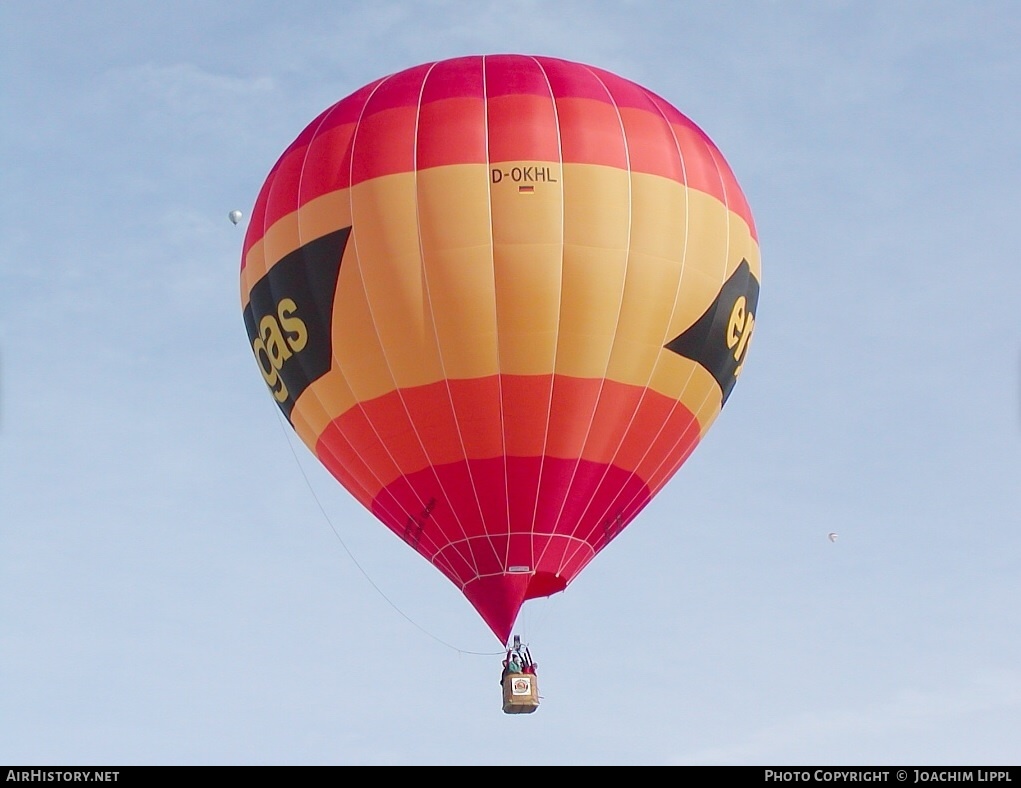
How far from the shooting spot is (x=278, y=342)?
21.1 meters

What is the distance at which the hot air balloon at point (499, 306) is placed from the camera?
19.9 metres

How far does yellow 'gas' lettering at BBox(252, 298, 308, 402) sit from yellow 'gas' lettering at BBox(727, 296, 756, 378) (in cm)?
479

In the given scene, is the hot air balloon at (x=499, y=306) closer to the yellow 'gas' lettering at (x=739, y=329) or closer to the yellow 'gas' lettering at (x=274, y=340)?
the yellow 'gas' lettering at (x=274, y=340)

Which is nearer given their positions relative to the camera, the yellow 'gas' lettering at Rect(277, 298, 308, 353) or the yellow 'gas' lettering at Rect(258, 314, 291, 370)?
Answer: the yellow 'gas' lettering at Rect(277, 298, 308, 353)

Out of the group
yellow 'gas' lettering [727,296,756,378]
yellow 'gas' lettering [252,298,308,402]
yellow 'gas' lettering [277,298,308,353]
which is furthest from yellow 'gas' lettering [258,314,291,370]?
yellow 'gas' lettering [727,296,756,378]

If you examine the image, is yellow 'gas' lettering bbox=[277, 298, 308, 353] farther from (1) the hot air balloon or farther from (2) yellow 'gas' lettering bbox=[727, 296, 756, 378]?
(2) yellow 'gas' lettering bbox=[727, 296, 756, 378]

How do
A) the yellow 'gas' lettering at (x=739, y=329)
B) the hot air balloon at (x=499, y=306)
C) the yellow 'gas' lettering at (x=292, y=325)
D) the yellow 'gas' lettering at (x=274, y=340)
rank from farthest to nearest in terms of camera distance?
→ the yellow 'gas' lettering at (x=739, y=329)
the yellow 'gas' lettering at (x=274, y=340)
the yellow 'gas' lettering at (x=292, y=325)
the hot air balloon at (x=499, y=306)

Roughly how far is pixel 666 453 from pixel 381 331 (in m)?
3.56

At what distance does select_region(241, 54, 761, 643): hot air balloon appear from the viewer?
19859 mm

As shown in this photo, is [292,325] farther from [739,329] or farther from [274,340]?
[739,329]

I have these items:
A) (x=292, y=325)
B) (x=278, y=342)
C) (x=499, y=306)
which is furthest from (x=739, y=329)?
(x=278, y=342)

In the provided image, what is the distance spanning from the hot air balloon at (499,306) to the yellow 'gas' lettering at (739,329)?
1.16ft

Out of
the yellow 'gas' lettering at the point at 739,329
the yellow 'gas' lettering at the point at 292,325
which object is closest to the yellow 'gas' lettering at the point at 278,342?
the yellow 'gas' lettering at the point at 292,325

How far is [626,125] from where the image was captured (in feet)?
67.7
